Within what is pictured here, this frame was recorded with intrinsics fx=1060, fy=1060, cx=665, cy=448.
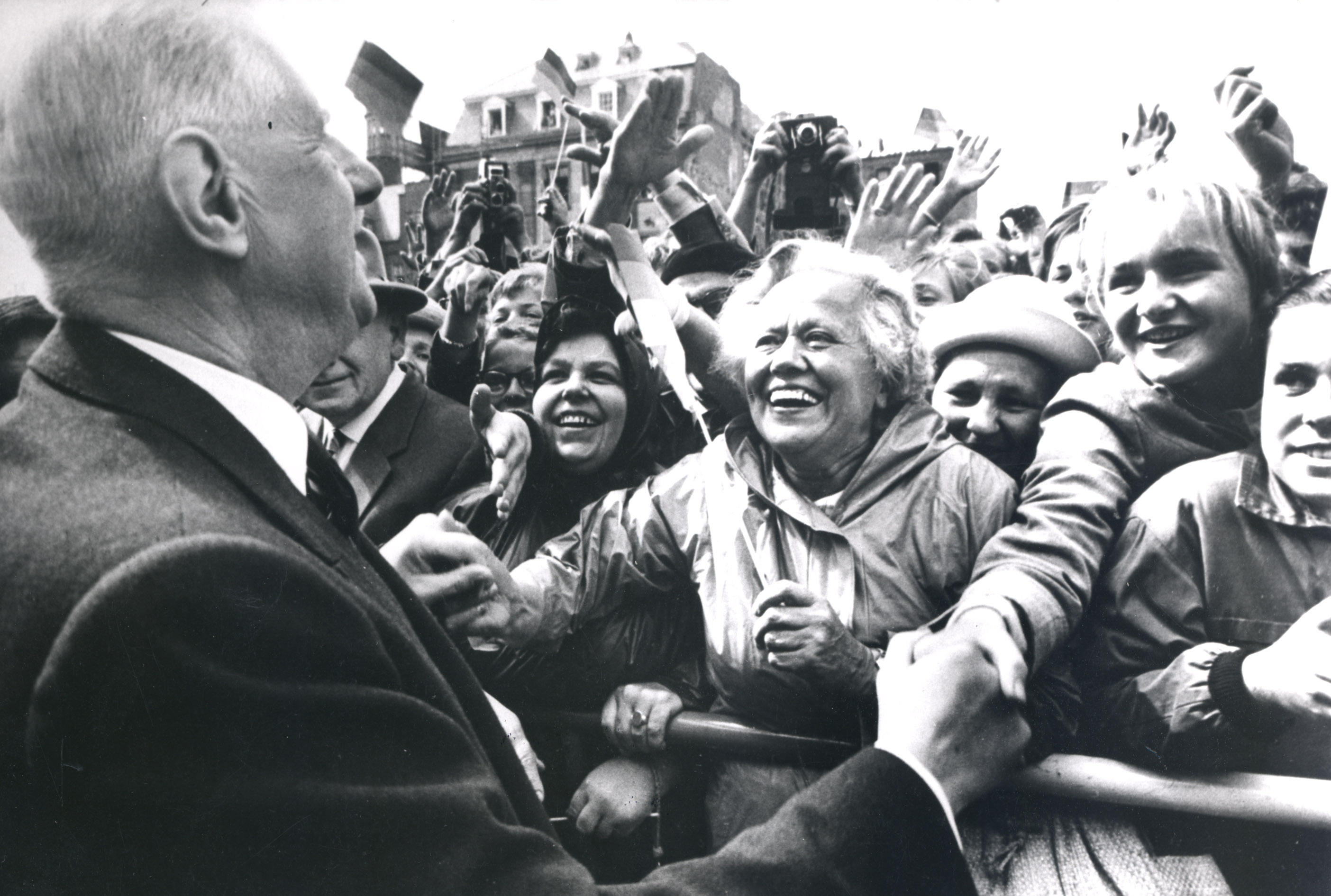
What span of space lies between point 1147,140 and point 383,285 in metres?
1.63

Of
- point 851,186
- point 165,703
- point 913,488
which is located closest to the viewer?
point 165,703

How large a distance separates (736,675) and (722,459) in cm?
42

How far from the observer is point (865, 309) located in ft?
6.42

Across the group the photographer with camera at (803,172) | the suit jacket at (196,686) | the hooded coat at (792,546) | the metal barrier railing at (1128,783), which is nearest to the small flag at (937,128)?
the photographer with camera at (803,172)

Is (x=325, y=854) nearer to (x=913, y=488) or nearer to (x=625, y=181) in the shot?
(x=913, y=488)

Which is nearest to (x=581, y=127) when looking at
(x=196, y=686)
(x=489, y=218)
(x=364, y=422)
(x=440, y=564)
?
(x=489, y=218)

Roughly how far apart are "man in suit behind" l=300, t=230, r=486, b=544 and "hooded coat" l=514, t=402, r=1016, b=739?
38 centimetres

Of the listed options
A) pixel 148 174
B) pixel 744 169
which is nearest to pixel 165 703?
pixel 148 174

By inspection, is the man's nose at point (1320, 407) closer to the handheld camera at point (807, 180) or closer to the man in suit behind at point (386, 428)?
the handheld camera at point (807, 180)

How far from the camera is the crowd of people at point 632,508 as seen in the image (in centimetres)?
114

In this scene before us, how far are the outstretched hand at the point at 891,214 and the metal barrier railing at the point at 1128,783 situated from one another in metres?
0.95

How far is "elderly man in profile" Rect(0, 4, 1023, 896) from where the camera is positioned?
1.11 m

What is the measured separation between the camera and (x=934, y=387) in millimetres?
1974

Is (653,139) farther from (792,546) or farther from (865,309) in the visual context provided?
(792,546)
